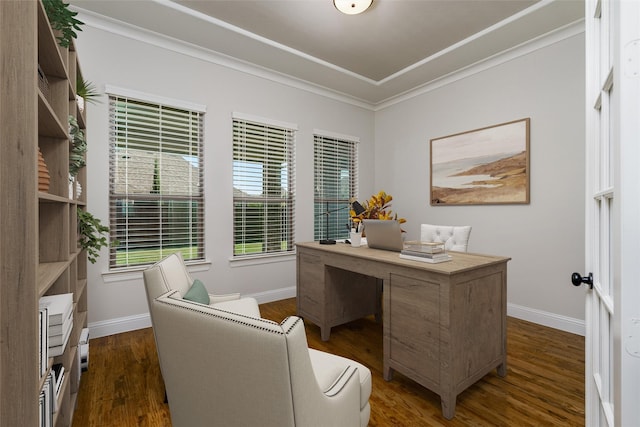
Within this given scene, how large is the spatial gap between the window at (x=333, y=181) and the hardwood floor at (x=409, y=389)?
2.01 meters

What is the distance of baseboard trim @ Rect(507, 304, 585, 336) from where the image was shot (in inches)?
110

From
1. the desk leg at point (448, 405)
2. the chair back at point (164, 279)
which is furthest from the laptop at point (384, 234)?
the chair back at point (164, 279)

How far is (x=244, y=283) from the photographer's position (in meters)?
3.61

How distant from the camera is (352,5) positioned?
2502 mm

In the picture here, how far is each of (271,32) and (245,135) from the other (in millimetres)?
1157

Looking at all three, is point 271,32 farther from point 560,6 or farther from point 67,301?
point 67,301

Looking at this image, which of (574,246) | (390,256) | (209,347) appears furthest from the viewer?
(574,246)

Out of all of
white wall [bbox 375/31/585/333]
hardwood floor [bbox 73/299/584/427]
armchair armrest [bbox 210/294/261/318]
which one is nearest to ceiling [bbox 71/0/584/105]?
white wall [bbox 375/31/585/333]

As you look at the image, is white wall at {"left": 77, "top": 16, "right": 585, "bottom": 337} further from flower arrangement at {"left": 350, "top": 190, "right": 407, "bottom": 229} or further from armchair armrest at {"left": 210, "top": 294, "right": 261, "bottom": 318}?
flower arrangement at {"left": 350, "top": 190, "right": 407, "bottom": 229}

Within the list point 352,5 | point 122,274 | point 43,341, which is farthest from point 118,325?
point 352,5

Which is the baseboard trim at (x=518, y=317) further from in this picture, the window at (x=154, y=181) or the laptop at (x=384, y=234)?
the laptop at (x=384, y=234)

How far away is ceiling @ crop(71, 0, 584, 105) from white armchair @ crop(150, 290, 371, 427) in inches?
108

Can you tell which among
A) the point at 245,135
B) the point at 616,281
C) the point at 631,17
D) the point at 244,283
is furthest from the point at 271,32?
the point at 616,281

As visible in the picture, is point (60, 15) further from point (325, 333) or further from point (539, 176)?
point (539, 176)
